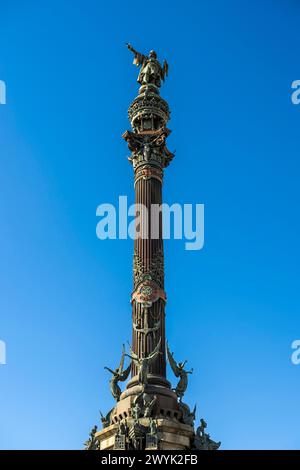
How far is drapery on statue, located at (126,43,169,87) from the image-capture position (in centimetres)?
5191

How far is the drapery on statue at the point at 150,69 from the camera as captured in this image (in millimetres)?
51906

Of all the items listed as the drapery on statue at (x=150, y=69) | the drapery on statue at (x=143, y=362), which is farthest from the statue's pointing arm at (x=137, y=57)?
the drapery on statue at (x=143, y=362)

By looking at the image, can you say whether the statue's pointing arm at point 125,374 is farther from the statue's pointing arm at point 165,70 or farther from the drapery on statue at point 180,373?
the statue's pointing arm at point 165,70

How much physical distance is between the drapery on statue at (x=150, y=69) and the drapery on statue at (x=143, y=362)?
21.4m

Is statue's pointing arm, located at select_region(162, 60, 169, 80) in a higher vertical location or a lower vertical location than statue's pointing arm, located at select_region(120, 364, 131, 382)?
higher

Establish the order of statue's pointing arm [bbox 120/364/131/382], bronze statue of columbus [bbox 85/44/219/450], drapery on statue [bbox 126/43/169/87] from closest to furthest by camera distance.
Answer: bronze statue of columbus [bbox 85/44/219/450] → statue's pointing arm [bbox 120/364/131/382] → drapery on statue [bbox 126/43/169/87]

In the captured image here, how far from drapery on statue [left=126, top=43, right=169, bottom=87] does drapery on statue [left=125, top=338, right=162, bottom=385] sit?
21.4 metres

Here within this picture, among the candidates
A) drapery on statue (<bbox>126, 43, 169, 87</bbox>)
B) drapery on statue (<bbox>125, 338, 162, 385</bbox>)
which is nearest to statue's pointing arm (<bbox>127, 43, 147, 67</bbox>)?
drapery on statue (<bbox>126, 43, 169, 87</bbox>)

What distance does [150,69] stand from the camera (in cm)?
5203

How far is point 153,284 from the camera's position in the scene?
1716 inches

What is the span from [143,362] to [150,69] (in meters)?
23.8

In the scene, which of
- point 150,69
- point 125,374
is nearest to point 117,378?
point 125,374

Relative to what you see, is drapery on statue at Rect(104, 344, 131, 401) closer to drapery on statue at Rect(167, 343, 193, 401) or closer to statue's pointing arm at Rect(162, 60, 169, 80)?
drapery on statue at Rect(167, 343, 193, 401)

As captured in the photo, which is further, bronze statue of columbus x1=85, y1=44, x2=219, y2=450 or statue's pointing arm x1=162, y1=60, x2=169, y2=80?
statue's pointing arm x1=162, y1=60, x2=169, y2=80
